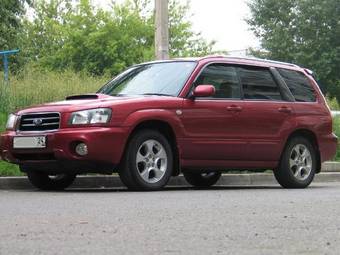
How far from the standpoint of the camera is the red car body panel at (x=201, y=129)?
8.79 meters

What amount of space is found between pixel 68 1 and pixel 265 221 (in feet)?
157

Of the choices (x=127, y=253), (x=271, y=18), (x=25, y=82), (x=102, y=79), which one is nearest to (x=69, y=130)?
(x=127, y=253)

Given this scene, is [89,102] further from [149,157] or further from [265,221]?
[265,221]

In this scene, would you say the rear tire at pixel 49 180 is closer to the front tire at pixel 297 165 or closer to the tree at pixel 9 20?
the front tire at pixel 297 165

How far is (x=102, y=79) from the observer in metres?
18.1

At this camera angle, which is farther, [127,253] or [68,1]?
[68,1]

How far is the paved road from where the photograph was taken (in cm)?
490

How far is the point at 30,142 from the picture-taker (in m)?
9.06

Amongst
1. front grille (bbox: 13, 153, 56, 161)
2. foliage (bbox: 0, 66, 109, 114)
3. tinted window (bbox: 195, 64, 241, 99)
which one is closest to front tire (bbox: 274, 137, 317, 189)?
tinted window (bbox: 195, 64, 241, 99)

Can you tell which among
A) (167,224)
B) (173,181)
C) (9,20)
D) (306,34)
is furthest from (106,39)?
(167,224)

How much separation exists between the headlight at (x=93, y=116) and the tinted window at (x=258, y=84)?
2268mm

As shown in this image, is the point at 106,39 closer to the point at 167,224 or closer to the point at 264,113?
the point at 264,113

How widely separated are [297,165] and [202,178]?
4.76ft

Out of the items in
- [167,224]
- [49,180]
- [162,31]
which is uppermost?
[162,31]
